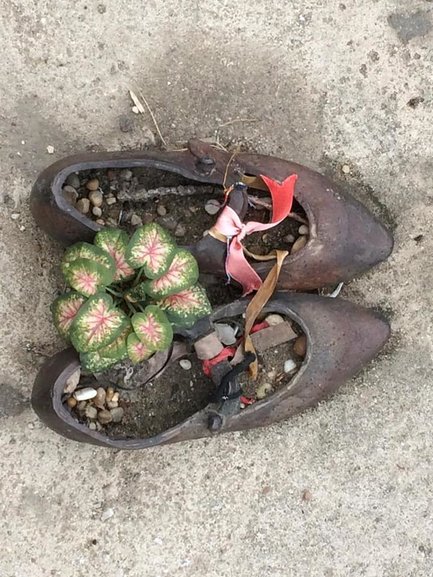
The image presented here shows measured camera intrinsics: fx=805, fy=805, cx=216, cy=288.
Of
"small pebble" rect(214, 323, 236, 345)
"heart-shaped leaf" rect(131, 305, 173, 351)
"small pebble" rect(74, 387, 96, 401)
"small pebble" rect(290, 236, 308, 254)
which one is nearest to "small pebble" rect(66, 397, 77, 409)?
"small pebble" rect(74, 387, 96, 401)

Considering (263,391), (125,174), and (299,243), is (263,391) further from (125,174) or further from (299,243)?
(125,174)

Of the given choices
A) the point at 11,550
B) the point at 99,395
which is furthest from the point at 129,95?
the point at 11,550

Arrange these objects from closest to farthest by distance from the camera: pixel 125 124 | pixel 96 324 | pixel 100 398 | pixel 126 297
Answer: pixel 96 324, pixel 126 297, pixel 100 398, pixel 125 124

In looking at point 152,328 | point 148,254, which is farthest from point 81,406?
point 148,254

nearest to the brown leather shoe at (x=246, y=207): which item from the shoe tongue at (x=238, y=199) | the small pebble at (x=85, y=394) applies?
the shoe tongue at (x=238, y=199)

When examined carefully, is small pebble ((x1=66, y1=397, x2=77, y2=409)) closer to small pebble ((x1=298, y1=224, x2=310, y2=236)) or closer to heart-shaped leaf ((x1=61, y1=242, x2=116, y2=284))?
heart-shaped leaf ((x1=61, y1=242, x2=116, y2=284))

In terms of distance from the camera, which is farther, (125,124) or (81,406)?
(125,124)

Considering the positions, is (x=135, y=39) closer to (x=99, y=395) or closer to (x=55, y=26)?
(x=55, y=26)
